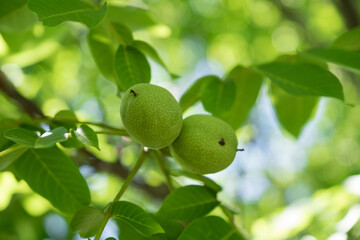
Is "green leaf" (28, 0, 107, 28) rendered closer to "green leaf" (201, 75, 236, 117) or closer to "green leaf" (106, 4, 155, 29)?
"green leaf" (201, 75, 236, 117)

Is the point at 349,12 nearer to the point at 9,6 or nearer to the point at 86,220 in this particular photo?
the point at 9,6

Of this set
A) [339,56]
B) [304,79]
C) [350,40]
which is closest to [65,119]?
[304,79]

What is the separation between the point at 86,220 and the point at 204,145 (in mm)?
477

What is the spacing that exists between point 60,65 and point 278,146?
407 centimetres

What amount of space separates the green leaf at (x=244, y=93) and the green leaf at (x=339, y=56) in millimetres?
361

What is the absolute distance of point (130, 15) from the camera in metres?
2.13

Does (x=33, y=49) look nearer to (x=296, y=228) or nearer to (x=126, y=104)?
(x=126, y=104)

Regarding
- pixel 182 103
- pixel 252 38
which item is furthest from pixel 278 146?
pixel 182 103

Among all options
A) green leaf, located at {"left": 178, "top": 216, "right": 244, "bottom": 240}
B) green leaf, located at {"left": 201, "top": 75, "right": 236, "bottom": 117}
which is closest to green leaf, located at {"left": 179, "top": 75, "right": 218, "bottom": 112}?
green leaf, located at {"left": 201, "top": 75, "right": 236, "bottom": 117}

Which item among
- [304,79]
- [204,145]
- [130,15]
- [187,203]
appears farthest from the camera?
[130,15]

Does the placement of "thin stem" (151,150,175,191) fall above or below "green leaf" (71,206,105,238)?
above

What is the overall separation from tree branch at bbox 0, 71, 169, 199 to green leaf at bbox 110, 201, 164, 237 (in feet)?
3.19

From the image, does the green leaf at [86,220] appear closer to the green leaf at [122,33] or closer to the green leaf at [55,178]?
the green leaf at [55,178]

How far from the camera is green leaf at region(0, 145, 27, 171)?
1232 millimetres
